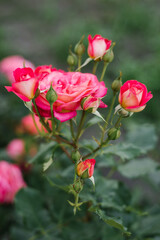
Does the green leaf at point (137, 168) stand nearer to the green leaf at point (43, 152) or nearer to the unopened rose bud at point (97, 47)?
the green leaf at point (43, 152)

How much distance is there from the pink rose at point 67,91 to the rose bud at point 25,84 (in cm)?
2

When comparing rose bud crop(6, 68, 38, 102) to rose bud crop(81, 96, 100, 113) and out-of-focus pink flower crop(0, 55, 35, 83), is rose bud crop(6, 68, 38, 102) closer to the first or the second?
rose bud crop(81, 96, 100, 113)

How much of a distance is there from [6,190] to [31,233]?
143 millimetres

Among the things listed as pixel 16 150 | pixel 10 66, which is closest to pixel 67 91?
pixel 16 150

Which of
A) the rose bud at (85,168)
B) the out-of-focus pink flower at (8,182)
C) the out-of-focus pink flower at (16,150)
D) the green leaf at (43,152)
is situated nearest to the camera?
the rose bud at (85,168)

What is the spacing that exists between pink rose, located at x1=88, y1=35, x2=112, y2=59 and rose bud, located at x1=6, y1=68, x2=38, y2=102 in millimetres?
151

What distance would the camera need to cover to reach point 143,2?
10.8 ft

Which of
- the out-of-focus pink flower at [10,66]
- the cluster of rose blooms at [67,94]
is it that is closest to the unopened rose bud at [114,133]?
the cluster of rose blooms at [67,94]

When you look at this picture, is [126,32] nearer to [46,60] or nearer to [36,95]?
[46,60]

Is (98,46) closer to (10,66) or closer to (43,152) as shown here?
(43,152)

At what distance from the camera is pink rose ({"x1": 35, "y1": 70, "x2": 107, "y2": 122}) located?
49cm

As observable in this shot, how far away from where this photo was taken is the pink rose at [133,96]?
484 millimetres

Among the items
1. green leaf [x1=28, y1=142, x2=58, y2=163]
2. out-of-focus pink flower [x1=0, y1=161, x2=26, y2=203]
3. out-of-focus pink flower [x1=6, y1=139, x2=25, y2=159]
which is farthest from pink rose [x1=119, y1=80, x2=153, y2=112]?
out-of-focus pink flower [x1=6, y1=139, x2=25, y2=159]

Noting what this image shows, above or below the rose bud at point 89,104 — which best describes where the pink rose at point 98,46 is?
above
